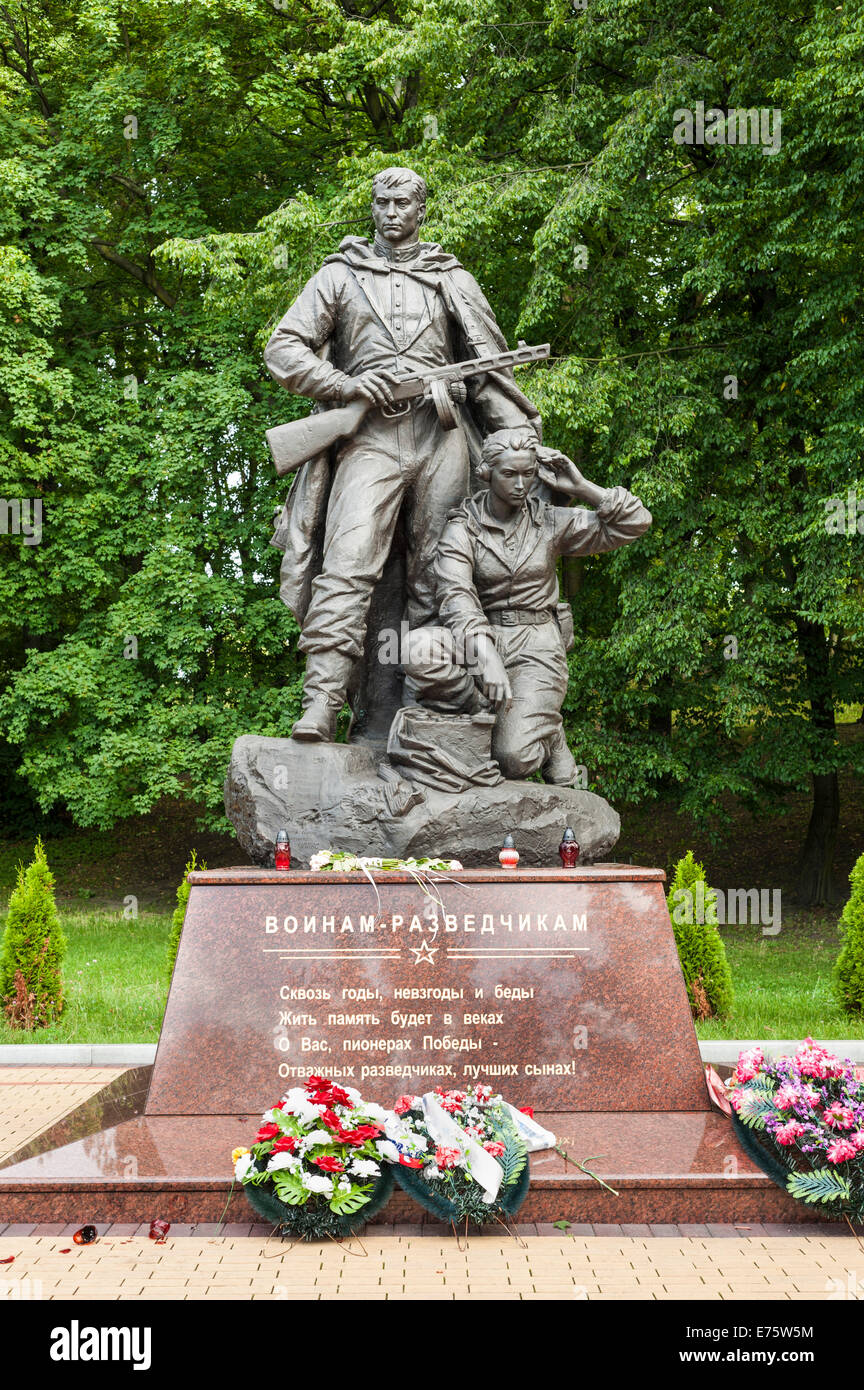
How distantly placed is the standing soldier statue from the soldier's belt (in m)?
0.34

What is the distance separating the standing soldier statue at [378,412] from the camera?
6.40 metres

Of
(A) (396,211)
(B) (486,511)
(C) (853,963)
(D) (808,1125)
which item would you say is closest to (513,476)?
(B) (486,511)

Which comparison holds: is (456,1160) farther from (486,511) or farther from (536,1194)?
(486,511)

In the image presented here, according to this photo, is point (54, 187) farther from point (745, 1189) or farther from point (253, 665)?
point (745, 1189)

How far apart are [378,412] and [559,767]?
1.98m

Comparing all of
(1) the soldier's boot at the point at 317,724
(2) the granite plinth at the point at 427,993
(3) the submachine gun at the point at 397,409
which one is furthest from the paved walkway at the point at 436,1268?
(3) the submachine gun at the point at 397,409

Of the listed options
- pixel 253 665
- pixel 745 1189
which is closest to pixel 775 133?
pixel 253 665

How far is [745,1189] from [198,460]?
11363mm

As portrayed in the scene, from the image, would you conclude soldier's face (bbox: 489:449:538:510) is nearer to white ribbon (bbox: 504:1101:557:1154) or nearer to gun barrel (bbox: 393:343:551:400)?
gun barrel (bbox: 393:343:551:400)

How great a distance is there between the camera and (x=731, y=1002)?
8883 mm

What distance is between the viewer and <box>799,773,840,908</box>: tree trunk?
1430 cm

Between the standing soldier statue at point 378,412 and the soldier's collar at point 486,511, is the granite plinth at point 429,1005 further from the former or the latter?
the soldier's collar at point 486,511

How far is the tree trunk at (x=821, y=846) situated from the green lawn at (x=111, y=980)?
694 centimetres

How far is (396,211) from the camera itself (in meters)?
6.66
